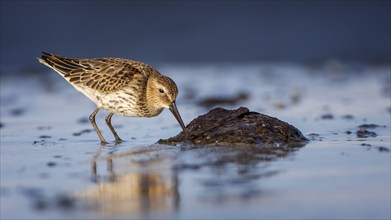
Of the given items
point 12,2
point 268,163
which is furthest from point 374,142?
point 12,2

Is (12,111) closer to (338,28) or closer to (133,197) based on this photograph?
(133,197)

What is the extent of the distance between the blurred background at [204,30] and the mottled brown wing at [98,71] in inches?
356

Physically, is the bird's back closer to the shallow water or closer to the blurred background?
the shallow water

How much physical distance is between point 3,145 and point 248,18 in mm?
13572

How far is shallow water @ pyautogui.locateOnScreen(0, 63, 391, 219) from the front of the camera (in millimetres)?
5379

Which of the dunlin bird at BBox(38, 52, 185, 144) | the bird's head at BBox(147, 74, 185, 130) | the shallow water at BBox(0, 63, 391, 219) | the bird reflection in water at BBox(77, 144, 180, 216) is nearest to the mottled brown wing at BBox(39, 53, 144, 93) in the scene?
the dunlin bird at BBox(38, 52, 185, 144)

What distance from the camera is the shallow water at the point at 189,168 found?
17.6ft

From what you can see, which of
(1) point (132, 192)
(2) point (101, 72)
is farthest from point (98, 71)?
(1) point (132, 192)

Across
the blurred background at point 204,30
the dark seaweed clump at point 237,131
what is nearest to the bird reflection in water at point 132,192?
the dark seaweed clump at point 237,131

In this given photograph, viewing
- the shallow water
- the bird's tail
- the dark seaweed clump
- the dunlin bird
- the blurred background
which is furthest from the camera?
the blurred background

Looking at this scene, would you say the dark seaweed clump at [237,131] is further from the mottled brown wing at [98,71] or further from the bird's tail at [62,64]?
the bird's tail at [62,64]

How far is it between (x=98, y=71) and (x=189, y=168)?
139 inches

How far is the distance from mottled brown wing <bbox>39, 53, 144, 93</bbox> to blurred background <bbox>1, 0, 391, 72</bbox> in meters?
9.03

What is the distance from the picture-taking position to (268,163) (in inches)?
271
